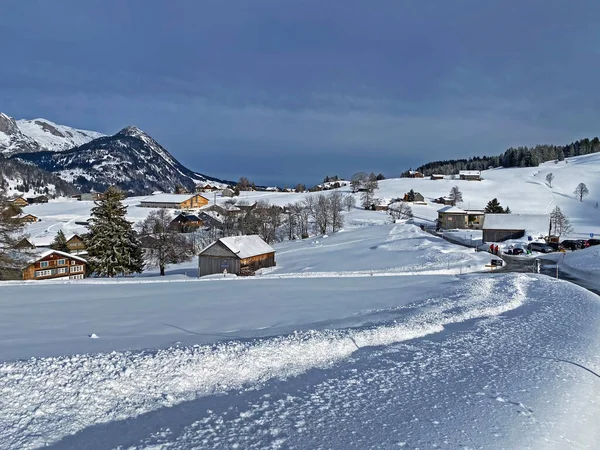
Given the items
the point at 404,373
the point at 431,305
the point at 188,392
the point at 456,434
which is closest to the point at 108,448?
the point at 188,392

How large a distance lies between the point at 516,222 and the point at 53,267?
6772cm

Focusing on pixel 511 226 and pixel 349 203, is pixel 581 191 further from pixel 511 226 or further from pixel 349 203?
pixel 511 226

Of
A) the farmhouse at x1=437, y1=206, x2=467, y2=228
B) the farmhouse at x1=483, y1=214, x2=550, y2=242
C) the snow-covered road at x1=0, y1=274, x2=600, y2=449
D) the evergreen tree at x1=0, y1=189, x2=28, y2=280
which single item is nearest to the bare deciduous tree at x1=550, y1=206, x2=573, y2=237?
the farmhouse at x1=483, y1=214, x2=550, y2=242

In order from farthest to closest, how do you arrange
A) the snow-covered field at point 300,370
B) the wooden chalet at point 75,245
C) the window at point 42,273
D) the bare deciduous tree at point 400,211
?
the bare deciduous tree at point 400,211 < the wooden chalet at point 75,245 < the window at point 42,273 < the snow-covered field at point 300,370

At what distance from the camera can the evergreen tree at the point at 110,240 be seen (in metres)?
42.3

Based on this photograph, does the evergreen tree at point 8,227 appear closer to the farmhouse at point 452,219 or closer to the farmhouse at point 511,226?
the farmhouse at point 511,226

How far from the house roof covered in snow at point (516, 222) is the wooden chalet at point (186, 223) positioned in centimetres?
6239

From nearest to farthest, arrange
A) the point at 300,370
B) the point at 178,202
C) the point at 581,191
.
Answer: the point at 300,370 → the point at 581,191 → the point at 178,202

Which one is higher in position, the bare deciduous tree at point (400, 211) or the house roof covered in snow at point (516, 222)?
the bare deciduous tree at point (400, 211)

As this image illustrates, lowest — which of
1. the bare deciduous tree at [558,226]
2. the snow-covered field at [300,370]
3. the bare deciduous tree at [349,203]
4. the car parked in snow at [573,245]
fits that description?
the car parked in snow at [573,245]

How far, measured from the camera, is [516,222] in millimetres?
62406

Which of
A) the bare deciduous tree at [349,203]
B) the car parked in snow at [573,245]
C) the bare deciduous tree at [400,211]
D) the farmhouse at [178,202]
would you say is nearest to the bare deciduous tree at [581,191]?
the bare deciduous tree at [400,211]

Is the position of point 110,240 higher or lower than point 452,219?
lower

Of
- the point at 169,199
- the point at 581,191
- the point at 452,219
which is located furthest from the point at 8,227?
the point at 581,191
